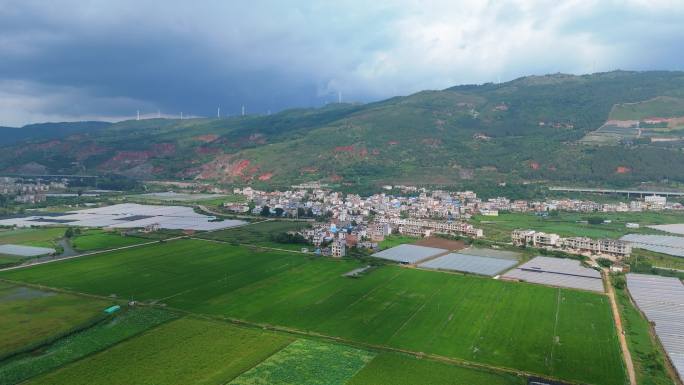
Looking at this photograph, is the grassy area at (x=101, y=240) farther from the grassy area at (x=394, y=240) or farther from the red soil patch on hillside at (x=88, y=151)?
the red soil patch on hillside at (x=88, y=151)

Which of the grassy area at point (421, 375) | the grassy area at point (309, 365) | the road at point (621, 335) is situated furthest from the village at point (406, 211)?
the grassy area at point (421, 375)

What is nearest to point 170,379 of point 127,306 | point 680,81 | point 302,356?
point 302,356

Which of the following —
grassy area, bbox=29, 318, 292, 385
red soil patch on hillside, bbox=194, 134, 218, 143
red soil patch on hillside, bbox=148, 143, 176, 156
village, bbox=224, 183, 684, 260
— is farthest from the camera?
red soil patch on hillside, bbox=194, 134, 218, 143

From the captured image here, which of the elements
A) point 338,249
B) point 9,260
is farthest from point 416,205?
point 9,260

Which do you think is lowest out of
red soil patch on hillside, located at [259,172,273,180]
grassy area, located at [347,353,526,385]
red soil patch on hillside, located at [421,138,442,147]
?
grassy area, located at [347,353,526,385]

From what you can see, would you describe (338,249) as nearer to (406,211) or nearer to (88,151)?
(406,211)

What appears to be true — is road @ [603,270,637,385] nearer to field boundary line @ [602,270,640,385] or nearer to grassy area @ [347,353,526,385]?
field boundary line @ [602,270,640,385]

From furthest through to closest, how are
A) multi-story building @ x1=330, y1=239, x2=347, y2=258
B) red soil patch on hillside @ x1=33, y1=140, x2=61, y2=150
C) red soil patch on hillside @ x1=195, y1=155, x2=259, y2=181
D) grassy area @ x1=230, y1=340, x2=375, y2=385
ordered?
red soil patch on hillside @ x1=33, y1=140, x2=61, y2=150, red soil patch on hillside @ x1=195, y1=155, x2=259, y2=181, multi-story building @ x1=330, y1=239, x2=347, y2=258, grassy area @ x1=230, y1=340, x2=375, y2=385

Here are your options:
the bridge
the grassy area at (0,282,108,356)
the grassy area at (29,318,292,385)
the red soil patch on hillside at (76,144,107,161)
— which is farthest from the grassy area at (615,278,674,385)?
the red soil patch on hillside at (76,144,107,161)
